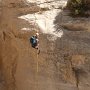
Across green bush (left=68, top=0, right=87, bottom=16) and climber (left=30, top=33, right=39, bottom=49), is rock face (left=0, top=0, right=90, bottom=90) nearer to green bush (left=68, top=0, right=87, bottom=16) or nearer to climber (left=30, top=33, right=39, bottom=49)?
climber (left=30, top=33, right=39, bottom=49)

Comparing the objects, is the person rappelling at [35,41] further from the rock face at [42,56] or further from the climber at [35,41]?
the rock face at [42,56]

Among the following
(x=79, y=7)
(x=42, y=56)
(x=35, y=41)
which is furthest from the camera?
(x=79, y=7)

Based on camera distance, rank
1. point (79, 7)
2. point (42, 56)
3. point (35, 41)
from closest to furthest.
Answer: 1. point (35, 41)
2. point (42, 56)
3. point (79, 7)

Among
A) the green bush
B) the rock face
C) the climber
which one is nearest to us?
the rock face

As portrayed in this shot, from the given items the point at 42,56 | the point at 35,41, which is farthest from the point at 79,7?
the point at 42,56

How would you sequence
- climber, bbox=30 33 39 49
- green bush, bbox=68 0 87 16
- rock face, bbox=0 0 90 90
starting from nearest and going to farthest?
rock face, bbox=0 0 90 90, climber, bbox=30 33 39 49, green bush, bbox=68 0 87 16

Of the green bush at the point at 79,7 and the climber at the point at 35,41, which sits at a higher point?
the green bush at the point at 79,7

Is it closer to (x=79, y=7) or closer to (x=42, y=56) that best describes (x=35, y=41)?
(x=42, y=56)

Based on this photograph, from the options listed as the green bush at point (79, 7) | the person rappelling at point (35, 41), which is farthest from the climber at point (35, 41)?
the green bush at point (79, 7)

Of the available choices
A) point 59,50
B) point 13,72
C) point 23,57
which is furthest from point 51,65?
point 13,72

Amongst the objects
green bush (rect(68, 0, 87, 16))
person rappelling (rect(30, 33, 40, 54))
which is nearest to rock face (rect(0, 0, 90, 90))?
person rappelling (rect(30, 33, 40, 54))
